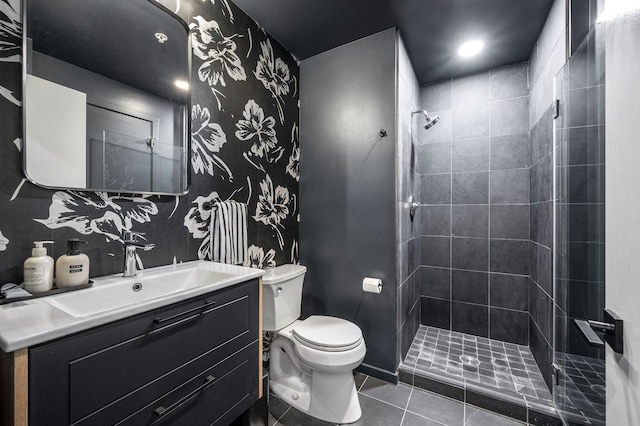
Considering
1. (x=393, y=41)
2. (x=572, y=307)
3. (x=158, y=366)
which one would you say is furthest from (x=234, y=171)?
(x=572, y=307)

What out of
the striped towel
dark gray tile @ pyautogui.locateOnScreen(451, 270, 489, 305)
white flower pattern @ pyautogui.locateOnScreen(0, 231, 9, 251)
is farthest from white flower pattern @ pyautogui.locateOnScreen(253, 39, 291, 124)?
dark gray tile @ pyautogui.locateOnScreen(451, 270, 489, 305)

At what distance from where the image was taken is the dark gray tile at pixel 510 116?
2289mm

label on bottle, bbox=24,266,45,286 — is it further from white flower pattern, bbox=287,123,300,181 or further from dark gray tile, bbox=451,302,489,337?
dark gray tile, bbox=451,302,489,337

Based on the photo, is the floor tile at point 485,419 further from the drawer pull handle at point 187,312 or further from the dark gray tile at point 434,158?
the dark gray tile at point 434,158

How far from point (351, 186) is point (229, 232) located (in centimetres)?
97

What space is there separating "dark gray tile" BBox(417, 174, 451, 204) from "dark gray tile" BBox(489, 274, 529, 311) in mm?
825

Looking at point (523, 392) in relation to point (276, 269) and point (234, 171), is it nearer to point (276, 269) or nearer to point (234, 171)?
point (276, 269)

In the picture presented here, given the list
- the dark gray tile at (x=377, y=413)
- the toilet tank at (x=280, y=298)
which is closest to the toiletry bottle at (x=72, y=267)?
the toilet tank at (x=280, y=298)

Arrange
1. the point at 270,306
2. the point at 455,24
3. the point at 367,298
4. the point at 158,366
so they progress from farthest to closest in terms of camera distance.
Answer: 1. the point at 367,298
2. the point at 455,24
3. the point at 270,306
4. the point at 158,366

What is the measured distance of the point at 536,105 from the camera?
6.66 ft

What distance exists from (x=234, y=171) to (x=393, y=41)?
1.46 meters

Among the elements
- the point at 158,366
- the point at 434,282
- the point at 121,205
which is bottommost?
the point at 434,282

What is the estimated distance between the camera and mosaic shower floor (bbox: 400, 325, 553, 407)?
1.68m

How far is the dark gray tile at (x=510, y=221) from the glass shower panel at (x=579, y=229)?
821 millimetres
